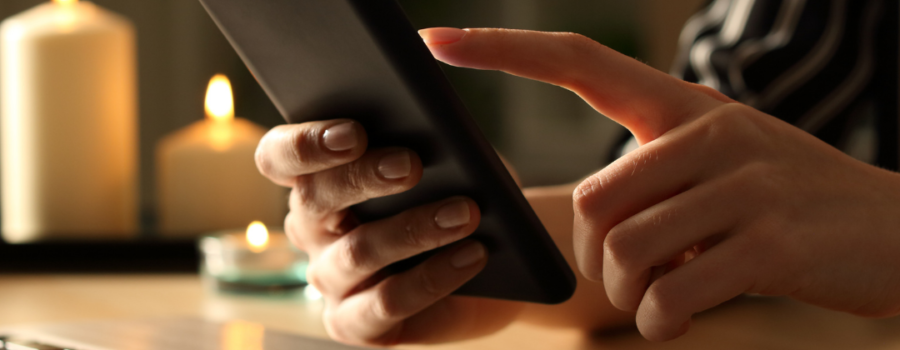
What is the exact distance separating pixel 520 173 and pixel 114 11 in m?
0.58

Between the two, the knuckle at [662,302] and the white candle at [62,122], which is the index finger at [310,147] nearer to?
the knuckle at [662,302]

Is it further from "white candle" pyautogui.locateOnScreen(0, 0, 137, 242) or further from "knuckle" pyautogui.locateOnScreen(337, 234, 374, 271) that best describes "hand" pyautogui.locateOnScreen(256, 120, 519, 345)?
"white candle" pyautogui.locateOnScreen(0, 0, 137, 242)

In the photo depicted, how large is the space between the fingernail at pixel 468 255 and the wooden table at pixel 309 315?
0.06 meters

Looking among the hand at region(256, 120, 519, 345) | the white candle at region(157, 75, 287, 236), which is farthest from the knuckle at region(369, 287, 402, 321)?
the white candle at region(157, 75, 287, 236)

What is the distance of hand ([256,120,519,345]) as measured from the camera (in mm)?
252

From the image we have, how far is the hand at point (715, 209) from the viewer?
203 millimetres

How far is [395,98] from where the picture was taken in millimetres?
210

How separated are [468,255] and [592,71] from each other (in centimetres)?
9

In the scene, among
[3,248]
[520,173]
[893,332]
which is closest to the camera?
[893,332]

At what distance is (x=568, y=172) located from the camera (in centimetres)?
80

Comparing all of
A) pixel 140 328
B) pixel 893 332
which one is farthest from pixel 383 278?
pixel 893 332

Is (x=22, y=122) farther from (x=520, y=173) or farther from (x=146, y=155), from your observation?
(x=520, y=173)

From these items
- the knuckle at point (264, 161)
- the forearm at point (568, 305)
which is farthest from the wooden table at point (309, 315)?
the knuckle at point (264, 161)

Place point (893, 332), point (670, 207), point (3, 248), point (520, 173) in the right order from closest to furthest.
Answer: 1. point (670, 207)
2. point (893, 332)
3. point (3, 248)
4. point (520, 173)
